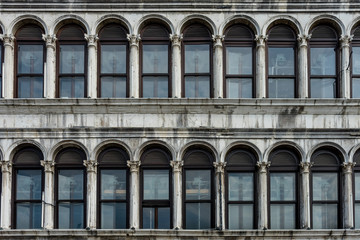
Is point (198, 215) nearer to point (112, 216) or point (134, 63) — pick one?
point (112, 216)

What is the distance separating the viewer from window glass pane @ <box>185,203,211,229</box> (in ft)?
55.7

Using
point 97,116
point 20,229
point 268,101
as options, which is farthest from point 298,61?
point 20,229

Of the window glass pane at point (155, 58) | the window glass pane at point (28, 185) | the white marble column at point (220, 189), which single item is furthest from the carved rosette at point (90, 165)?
the white marble column at point (220, 189)

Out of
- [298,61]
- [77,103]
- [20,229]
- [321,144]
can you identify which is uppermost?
[298,61]

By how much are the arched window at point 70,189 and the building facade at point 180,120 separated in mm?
26

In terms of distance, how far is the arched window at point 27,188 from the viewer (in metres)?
17.0

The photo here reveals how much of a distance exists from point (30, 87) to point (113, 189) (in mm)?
3469

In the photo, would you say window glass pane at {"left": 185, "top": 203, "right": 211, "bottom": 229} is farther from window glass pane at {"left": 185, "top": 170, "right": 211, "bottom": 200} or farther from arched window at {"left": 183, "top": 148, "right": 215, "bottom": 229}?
window glass pane at {"left": 185, "top": 170, "right": 211, "bottom": 200}

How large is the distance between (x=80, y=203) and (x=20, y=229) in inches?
63.6

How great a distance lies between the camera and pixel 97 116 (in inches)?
666

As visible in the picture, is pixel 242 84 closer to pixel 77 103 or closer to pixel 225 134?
pixel 225 134

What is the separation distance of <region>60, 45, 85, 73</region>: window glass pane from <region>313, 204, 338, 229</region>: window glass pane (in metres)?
7.14

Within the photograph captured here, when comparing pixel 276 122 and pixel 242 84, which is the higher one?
pixel 242 84

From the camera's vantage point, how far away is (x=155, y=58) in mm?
17641
